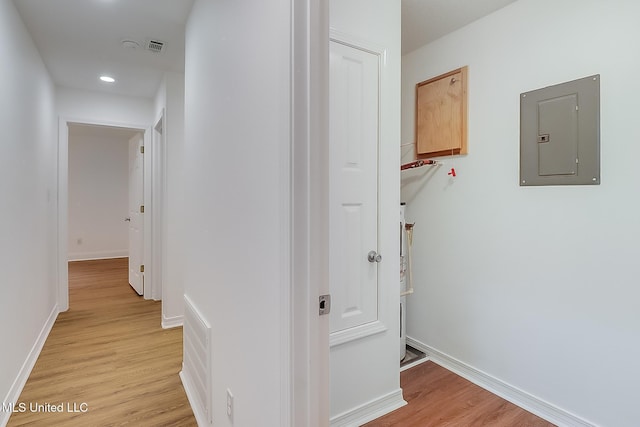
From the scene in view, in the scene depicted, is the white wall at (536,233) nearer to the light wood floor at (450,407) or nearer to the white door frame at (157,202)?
the light wood floor at (450,407)

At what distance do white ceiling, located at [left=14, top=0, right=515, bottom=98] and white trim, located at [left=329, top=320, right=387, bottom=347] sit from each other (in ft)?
6.43

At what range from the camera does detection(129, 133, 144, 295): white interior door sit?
12.8 feet

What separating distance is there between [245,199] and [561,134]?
5.80 ft

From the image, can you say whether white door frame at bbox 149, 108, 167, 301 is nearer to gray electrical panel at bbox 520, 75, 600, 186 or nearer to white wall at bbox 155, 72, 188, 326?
white wall at bbox 155, 72, 188, 326

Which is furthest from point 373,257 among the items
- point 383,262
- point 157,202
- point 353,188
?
point 157,202

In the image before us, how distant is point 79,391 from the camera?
202 cm

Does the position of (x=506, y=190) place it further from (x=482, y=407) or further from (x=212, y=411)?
(x=212, y=411)

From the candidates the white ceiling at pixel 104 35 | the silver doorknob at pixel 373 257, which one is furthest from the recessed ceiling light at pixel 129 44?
the silver doorknob at pixel 373 257

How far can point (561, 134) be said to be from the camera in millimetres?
1813

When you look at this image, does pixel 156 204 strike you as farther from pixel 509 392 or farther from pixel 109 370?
pixel 509 392

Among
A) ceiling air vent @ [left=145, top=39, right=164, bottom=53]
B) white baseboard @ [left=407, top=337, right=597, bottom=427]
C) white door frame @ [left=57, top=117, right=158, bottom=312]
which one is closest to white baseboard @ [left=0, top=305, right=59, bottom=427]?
white door frame @ [left=57, top=117, right=158, bottom=312]

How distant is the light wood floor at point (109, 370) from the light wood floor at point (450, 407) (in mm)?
1225

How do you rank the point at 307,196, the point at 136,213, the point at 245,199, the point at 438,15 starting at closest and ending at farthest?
the point at 307,196 < the point at 245,199 < the point at 438,15 < the point at 136,213

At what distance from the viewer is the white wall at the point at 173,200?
304 centimetres
